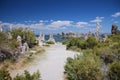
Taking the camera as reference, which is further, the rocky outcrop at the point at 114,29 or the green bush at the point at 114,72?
the rocky outcrop at the point at 114,29

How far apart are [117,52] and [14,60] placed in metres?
8.20

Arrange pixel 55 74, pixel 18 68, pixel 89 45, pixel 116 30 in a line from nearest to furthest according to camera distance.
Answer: pixel 55 74 < pixel 18 68 < pixel 89 45 < pixel 116 30

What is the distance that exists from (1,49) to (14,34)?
516 inches

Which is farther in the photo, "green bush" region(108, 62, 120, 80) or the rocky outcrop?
the rocky outcrop

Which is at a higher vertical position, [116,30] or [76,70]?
[116,30]

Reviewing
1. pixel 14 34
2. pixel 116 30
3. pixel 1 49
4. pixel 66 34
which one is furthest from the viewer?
pixel 66 34

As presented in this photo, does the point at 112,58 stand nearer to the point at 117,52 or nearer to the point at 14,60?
the point at 117,52

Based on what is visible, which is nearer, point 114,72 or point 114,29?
point 114,72

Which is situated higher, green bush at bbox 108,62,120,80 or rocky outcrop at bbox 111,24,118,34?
rocky outcrop at bbox 111,24,118,34

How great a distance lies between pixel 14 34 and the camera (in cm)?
2597

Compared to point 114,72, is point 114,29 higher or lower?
higher

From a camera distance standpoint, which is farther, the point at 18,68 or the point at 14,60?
the point at 14,60

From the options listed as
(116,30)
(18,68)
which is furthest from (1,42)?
(116,30)

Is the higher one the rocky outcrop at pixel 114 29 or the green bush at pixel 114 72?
the rocky outcrop at pixel 114 29
